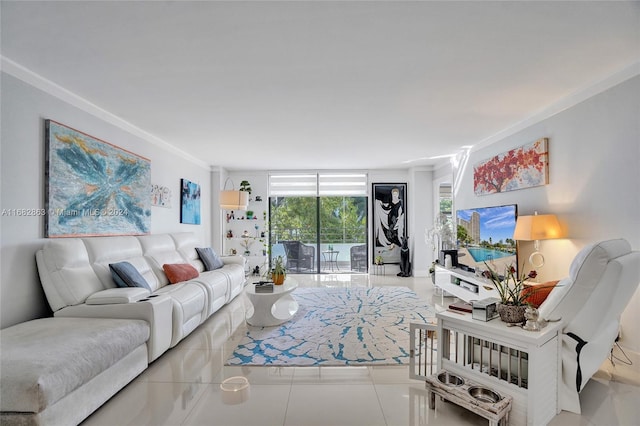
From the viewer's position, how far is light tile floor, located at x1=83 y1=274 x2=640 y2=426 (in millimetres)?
2029

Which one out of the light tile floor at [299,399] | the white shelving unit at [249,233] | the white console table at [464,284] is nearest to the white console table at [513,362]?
the light tile floor at [299,399]

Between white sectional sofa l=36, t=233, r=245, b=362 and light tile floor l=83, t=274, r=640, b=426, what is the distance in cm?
42

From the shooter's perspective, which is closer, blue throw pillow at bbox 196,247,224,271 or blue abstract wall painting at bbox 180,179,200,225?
blue throw pillow at bbox 196,247,224,271

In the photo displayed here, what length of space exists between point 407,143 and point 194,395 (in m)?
4.45

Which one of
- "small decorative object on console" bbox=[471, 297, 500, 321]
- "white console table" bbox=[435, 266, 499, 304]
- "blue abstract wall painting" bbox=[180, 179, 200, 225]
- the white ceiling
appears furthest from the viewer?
"blue abstract wall painting" bbox=[180, 179, 200, 225]

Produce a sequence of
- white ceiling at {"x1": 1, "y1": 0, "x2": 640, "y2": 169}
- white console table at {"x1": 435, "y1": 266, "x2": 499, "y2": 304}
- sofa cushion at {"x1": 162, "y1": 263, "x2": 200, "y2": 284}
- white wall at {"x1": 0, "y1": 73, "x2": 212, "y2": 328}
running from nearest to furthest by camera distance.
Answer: white ceiling at {"x1": 1, "y1": 0, "x2": 640, "y2": 169} < white wall at {"x1": 0, "y1": 73, "x2": 212, "y2": 328} < white console table at {"x1": 435, "y1": 266, "x2": 499, "y2": 304} < sofa cushion at {"x1": 162, "y1": 263, "x2": 200, "y2": 284}

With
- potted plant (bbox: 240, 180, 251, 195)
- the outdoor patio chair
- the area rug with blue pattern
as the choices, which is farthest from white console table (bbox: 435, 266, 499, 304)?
potted plant (bbox: 240, 180, 251, 195)

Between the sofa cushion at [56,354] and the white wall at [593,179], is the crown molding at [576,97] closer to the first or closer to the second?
the white wall at [593,179]

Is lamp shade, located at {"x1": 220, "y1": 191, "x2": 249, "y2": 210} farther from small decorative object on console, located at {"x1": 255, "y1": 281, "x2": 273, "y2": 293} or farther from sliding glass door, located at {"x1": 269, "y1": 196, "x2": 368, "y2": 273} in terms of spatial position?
small decorative object on console, located at {"x1": 255, "y1": 281, "x2": 273, "y2": 293}

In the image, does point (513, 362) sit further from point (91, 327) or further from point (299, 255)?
point (299, 255)

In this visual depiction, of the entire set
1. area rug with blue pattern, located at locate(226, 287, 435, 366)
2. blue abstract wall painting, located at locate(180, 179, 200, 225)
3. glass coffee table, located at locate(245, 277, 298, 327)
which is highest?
blue abstract wall painting, located at locate(180, 179, 200, 225)

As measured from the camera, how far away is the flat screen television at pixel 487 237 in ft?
13.3

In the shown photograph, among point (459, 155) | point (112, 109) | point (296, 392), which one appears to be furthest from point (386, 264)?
point (112, 109)

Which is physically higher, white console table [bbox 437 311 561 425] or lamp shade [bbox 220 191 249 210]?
lamp shade [bbox 220 191 249 210]
